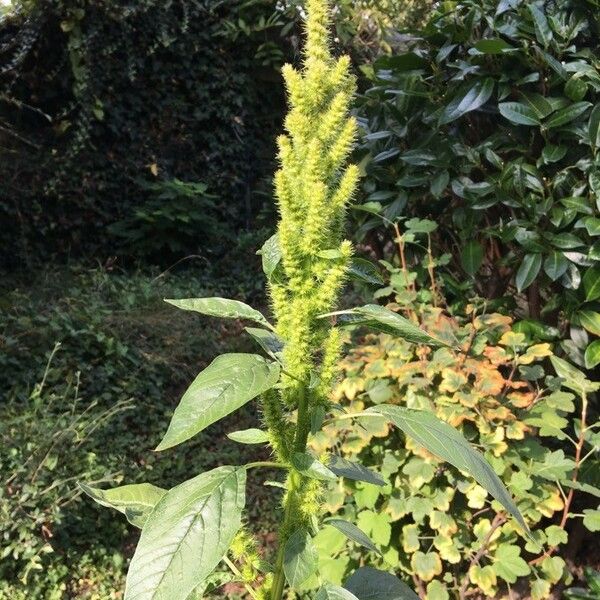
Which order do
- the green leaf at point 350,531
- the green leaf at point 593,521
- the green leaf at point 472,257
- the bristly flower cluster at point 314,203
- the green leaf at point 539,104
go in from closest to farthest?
the bristly flower cluster at point 314,203
the green leaf at point 350,531
the green leaf at point 593,521
the green leaf at point 539,104
the green leaf at point 472,257

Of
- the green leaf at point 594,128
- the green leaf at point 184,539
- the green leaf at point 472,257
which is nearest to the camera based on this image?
the green leaf at point 184,539

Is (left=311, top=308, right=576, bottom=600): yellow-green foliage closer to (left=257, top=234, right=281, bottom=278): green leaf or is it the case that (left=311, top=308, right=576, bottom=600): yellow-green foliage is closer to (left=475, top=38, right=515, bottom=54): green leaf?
(left=475, top=38, right=515, bottom=54): green leaf

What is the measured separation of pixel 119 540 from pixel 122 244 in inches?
137

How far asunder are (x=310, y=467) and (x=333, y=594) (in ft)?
0.66

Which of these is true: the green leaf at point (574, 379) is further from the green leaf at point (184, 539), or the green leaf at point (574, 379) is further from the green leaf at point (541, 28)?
the green leaf at point (184, 539)

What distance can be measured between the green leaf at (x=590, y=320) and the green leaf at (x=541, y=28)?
3.13ft

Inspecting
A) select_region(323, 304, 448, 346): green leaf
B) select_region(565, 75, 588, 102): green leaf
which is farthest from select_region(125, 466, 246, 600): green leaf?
select_region(565, 75, 588, 102): green leaf

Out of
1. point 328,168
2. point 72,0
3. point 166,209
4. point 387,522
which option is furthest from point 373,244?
point 72,0

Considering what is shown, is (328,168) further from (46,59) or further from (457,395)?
(46,59)

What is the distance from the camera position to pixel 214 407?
0.81 metres

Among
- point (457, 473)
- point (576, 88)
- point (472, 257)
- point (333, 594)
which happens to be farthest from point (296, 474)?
point (576, 88)

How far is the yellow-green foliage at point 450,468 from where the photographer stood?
2174mm

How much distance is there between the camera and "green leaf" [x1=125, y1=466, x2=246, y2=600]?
77cm

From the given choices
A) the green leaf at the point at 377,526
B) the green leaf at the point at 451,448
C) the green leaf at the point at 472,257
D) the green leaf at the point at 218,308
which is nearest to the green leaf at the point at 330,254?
the green leaf at the point at 218,308
